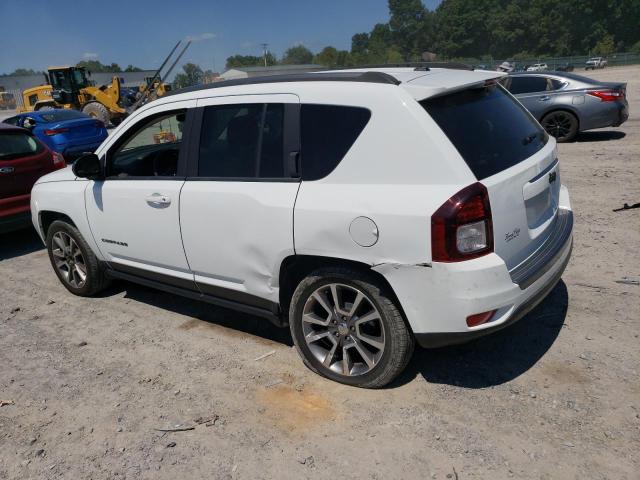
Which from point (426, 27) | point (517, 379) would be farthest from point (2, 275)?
point (426, 27)

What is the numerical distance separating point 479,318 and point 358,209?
874 millimetres

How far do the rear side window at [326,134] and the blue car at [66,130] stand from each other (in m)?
12.7

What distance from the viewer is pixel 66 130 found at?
1418 centimetres

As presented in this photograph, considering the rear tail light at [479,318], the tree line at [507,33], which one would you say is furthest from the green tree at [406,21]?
the rear tail light at [479,318]

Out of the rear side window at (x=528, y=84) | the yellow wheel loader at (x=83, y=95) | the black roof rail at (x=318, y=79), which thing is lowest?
the rear side window at (x=528, y=84)

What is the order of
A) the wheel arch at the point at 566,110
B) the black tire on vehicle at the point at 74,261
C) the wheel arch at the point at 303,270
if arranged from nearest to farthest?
the wheel arch at the point at 303,270, the black tire on vehicle at the point at 74,261, the wheel arch at the point at 566,110

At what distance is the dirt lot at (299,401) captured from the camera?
2768 mm

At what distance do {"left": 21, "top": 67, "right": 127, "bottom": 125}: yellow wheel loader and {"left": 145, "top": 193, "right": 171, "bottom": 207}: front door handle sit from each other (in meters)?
21.1

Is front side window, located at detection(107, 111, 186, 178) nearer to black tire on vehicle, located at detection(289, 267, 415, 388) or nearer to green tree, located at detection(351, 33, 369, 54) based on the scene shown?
black tire on vehicle, located at detection(289, 267, 415, 388)

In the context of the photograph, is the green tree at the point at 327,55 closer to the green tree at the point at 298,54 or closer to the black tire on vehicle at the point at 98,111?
the green tree at the point at 298,54

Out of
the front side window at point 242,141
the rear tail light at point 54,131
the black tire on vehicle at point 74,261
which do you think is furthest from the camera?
the rear tail light at point 54,131

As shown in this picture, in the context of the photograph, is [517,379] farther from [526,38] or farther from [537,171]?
[526,38]

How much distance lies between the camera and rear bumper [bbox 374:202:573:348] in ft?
9.11

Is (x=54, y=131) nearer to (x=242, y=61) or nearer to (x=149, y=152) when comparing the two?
(x=149, y=152)
